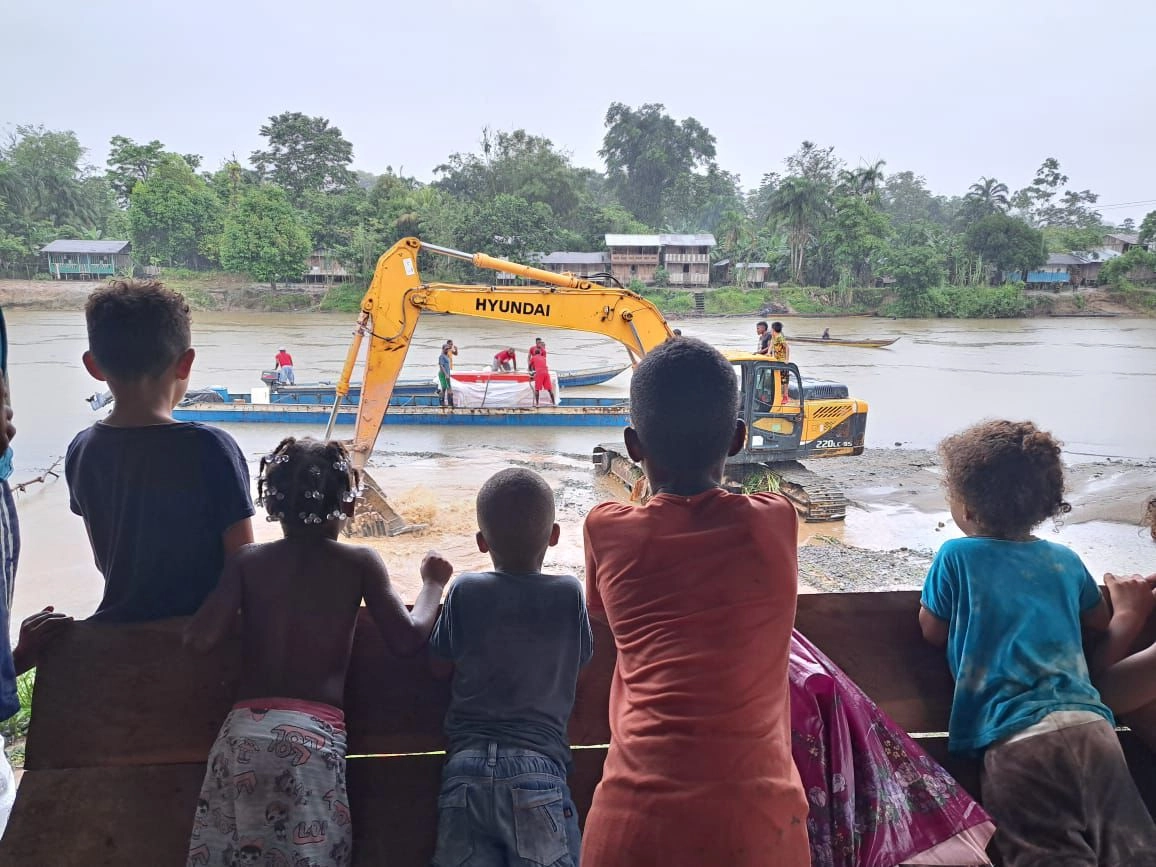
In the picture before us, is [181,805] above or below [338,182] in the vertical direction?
below

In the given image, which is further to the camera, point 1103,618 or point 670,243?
point 670,243

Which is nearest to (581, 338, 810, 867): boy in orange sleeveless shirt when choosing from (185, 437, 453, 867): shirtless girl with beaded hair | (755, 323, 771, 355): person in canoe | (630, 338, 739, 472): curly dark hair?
(630, 338, 739, 472): curly dark hair

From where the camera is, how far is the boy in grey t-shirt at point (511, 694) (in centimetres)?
150

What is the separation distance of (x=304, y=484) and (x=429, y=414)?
1333cm

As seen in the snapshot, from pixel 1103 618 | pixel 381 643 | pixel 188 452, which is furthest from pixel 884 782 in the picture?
pixel 188 452

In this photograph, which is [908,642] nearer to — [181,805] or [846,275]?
[181,805]

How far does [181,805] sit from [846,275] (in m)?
42.0

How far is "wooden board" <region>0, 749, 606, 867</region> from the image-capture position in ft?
5.49

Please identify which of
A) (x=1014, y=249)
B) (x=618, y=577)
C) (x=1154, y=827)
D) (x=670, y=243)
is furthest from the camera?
(x=1014, y=249)

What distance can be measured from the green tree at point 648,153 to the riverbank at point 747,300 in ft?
18.5

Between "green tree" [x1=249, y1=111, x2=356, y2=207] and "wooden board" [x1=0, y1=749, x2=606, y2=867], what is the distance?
29.0m

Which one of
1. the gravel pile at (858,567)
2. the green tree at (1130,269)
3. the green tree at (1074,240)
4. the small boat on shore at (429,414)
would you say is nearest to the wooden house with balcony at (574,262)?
the small boat on shore at (429,414)

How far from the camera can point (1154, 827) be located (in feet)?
Answer: 5.17

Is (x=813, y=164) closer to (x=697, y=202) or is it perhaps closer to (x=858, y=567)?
(x=697, y=202)
